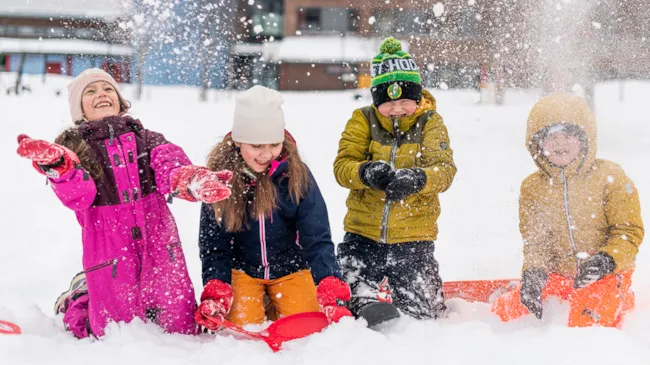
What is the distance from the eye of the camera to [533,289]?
268 centimetres

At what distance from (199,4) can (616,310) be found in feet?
24.9

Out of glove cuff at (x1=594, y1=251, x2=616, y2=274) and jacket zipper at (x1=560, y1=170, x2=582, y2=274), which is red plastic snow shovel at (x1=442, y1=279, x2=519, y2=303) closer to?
jacket zipper at (x1=560, y1=170, x2=582, y2=274)

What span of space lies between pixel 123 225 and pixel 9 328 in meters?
0.53

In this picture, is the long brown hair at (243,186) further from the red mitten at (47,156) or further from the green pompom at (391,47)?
the green pompom at (391,47)

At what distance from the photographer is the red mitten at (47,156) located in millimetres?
1959

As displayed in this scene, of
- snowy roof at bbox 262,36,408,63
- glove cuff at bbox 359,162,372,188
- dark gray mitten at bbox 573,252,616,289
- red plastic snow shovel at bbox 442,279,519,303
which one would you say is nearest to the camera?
dark gray mitten at bbox 573,252,616,289

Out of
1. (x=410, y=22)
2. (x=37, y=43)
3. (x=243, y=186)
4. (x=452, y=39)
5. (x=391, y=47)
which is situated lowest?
(x=243, y=186)

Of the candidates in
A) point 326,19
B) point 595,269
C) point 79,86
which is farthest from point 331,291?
point 326,19

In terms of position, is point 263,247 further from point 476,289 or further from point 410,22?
point 410,22

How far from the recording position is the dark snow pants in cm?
275

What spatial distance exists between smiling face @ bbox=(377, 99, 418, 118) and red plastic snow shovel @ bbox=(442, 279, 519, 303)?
36.4 inches

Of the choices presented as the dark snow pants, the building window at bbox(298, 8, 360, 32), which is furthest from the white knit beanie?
the building window at bbox(298, 8, 360, 32)

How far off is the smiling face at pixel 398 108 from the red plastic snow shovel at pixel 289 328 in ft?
3.29

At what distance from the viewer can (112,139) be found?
7.88ft
